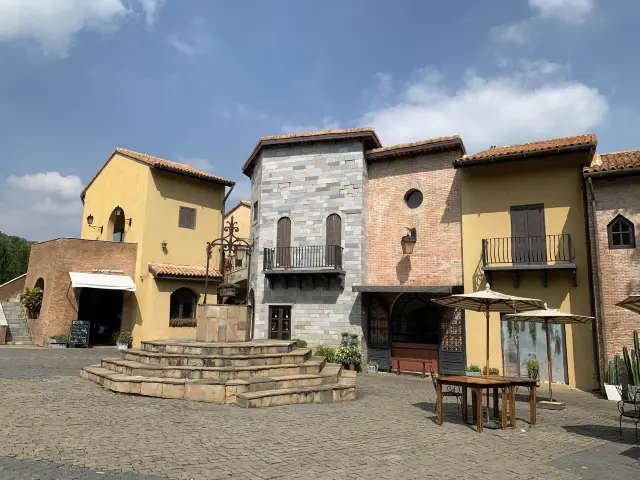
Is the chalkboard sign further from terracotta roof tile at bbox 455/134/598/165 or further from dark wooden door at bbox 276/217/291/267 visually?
terracotta roof tile at bbox 455/134/598/165

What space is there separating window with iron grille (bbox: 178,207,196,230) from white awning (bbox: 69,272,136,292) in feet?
12.5

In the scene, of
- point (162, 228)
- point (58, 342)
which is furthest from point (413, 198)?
point (58, 342)

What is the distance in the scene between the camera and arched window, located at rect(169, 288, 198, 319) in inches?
891

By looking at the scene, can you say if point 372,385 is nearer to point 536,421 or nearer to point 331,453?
point 536,421

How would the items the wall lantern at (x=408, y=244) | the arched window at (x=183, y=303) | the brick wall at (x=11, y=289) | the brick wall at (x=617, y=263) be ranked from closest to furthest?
the brick wall at (x=617, y=263) < the wall lantern at (x=408, y=244) < the arched window at (x=183, y=303) < the brick wall at (x=11, y=289)

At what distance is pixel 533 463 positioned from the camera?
6191 millimetres

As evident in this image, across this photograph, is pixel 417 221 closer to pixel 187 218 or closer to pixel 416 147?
pixel 416 147

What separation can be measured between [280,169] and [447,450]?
1495 cm

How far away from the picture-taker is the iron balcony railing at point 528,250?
14836 millimetres

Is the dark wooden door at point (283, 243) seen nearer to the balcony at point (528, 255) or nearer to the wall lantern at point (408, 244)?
the wall lantern at point (408, 244)

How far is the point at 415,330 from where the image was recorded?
57.0 ft

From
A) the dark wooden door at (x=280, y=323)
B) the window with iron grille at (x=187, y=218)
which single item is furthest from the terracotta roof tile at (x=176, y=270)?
the dark wooden door at (x=280, y=323)

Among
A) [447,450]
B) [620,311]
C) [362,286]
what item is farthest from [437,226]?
[447,450]

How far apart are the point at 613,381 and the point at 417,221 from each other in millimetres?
8118
